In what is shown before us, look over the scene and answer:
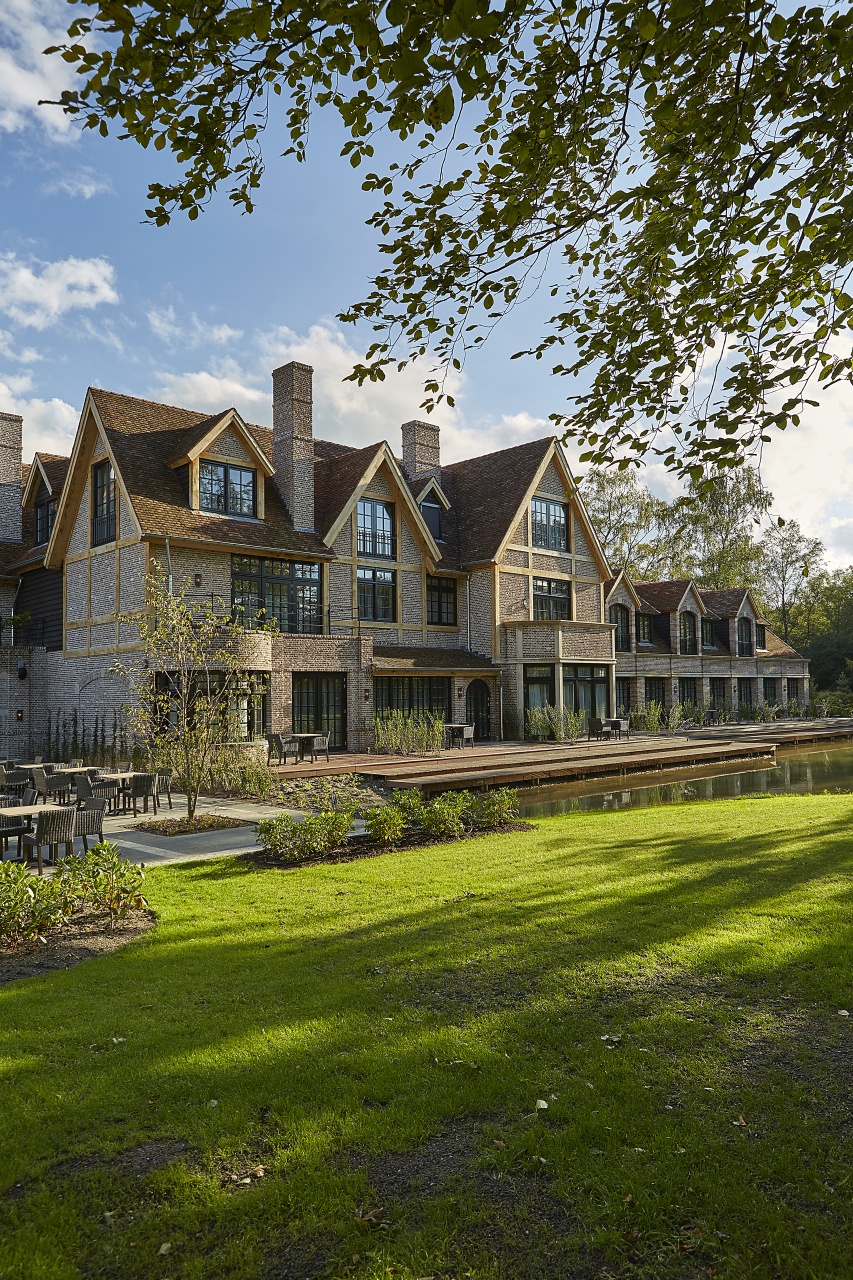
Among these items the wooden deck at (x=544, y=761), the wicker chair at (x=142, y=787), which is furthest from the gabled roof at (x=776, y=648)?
the wicker chair at (x=142, y=787)

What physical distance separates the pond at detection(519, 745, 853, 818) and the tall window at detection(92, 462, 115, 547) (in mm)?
13625

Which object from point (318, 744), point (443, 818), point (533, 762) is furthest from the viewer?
point (533, 762)

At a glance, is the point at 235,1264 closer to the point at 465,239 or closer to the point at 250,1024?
the point at 250,1024

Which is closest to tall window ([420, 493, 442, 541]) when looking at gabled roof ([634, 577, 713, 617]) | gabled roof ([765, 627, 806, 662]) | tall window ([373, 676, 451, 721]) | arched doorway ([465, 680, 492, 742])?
arched doorway ([465, 680, 492, 742])

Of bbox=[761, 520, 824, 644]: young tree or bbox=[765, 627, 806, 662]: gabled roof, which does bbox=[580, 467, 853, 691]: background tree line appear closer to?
bbox=[761, 520, 824, 644]: young tree

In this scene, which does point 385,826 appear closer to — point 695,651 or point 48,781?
point 48,781

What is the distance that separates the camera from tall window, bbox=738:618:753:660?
4522 cm

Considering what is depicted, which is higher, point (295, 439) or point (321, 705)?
point (295, 439)

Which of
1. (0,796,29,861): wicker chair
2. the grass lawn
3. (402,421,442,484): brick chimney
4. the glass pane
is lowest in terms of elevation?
the grass lawn

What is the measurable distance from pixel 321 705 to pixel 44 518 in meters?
11.7

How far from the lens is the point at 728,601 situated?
150 feet

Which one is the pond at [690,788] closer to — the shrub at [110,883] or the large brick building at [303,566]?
the large brick building at [303,566]

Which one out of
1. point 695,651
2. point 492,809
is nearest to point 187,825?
point 492,809

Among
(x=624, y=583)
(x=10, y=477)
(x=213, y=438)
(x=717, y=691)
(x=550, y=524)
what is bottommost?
(x=717, y=691)
